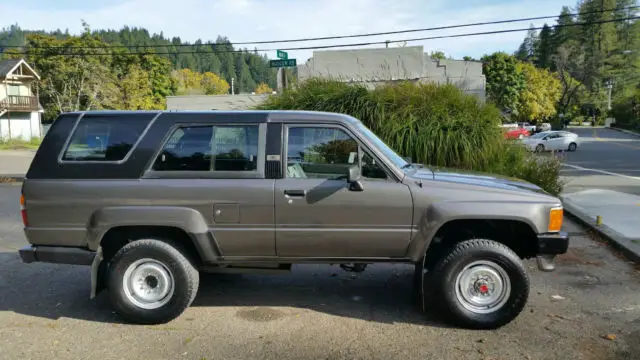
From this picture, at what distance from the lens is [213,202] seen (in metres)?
4.57

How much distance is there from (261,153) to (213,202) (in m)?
0.62

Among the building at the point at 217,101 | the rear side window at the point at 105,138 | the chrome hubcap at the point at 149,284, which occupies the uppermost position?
the building at the point at 217,101

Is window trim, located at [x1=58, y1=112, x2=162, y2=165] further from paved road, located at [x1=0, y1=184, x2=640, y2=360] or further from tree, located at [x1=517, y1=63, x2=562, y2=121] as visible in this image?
tree, located at [x1=517, y1=63, x2=562, y2=121]

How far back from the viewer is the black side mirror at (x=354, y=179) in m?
4.36

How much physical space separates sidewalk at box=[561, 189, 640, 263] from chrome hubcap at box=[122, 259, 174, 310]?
19.3 feet

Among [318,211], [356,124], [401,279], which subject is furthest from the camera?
[401,279]

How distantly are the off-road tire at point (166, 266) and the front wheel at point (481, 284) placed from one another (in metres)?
→ 2.28

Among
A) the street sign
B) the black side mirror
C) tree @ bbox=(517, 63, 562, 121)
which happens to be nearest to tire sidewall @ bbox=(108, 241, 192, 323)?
the black side mirror

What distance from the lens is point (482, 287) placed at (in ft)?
15.2

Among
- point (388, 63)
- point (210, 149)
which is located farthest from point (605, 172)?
point (210, 149)

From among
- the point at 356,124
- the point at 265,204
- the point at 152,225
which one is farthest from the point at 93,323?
the point at 356,124

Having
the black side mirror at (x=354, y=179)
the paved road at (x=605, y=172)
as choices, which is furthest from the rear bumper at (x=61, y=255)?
the paved road at (x=605, y=172)

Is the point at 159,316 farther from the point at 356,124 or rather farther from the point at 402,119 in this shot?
the point at 402,119

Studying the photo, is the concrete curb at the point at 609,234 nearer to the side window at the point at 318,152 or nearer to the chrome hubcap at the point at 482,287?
the chrome hubcap at the point at 482,287
